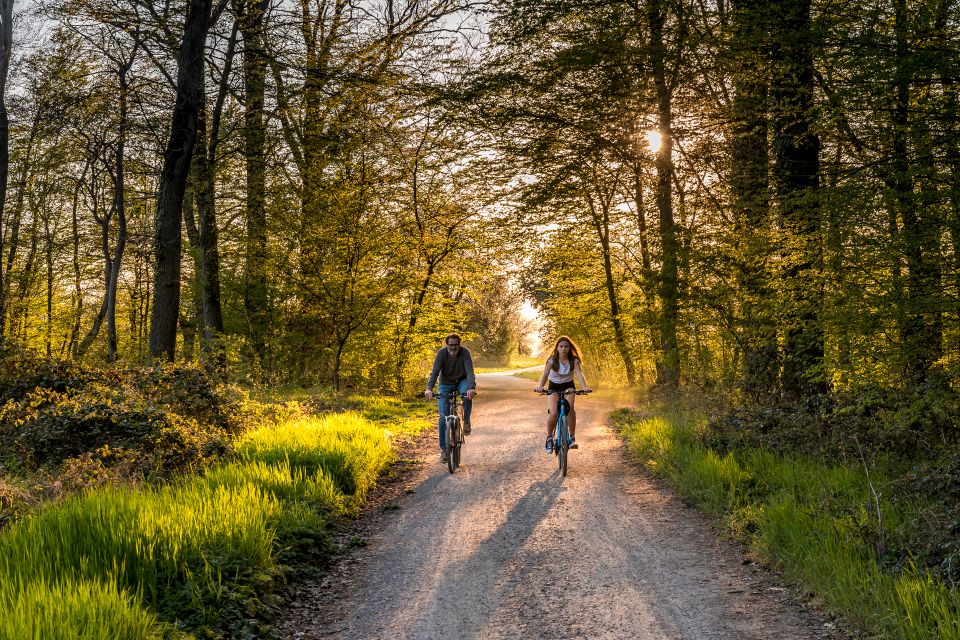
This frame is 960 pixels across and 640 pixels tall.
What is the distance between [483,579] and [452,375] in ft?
16.9

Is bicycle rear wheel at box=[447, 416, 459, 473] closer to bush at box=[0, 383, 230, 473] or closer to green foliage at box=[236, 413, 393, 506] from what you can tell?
green foliage at box=[236, 413, 393, 506]

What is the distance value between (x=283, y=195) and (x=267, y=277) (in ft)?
8.72

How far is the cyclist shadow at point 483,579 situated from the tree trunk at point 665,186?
17.4ft

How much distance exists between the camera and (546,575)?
5484 millimetres

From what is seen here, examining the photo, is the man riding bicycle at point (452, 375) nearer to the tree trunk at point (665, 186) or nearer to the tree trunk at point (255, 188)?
the tree trunk at point (665, 186)


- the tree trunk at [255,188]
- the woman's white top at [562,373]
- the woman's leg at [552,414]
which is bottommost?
the woman's leg at [552,414]

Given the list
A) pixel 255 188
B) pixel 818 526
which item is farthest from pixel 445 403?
pixel 255 188

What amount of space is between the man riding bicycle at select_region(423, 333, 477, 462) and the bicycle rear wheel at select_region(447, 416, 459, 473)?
96mm

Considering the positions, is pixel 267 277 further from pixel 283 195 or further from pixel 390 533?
pixel 390 533

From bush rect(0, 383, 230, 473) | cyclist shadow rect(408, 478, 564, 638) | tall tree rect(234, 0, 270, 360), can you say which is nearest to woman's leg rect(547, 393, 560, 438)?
cyclist shadow rect(408, 478, 564, 638)

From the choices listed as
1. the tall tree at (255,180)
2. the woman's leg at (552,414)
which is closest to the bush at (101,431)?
the woman's leg at (552,414)

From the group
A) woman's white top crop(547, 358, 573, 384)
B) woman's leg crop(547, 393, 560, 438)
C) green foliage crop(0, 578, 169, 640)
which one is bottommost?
green foliage crop(0, 578, 169, 640)

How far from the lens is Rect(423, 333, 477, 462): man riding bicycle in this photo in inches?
398

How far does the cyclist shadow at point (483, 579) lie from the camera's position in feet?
15.2
